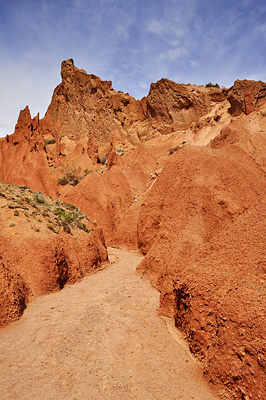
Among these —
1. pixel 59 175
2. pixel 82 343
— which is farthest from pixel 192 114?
pixel 82 343

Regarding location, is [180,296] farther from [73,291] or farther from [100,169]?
[100,169]

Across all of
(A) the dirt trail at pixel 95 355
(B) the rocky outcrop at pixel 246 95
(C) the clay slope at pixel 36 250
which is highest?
(B) the rocky outcrop at pixel 246 95

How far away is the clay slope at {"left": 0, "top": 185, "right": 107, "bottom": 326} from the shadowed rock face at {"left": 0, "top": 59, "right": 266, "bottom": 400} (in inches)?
2.3

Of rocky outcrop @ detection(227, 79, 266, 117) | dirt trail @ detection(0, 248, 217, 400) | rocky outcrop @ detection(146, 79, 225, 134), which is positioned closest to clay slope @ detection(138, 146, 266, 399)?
dirt trail @ detection(0, 248, 217, 400)

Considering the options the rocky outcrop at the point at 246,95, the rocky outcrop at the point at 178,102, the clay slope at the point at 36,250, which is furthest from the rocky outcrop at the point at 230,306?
the rocky outcrop at the point at 178,102

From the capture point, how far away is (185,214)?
1073 cm

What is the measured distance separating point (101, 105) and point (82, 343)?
41.8m

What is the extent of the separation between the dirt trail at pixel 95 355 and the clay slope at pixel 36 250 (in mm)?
688

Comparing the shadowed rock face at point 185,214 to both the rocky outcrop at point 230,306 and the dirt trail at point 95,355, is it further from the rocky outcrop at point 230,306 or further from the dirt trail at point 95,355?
the dirt trail at point 95,355

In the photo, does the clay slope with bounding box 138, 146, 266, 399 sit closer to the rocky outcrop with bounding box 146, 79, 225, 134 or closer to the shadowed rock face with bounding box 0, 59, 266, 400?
the shadowed rock face with bounding box 0, 59, 266, 400

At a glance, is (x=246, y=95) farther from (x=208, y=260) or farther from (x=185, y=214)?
(x=208, y=260)

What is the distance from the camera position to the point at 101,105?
4231 centimetres

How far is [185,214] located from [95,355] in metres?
6.85

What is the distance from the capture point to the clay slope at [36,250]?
24.7 ft
